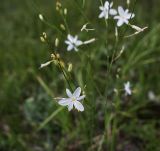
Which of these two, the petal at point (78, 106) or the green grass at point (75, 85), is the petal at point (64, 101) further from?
the green grass at point (75, 85)

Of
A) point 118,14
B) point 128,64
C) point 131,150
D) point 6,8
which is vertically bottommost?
point 131,150

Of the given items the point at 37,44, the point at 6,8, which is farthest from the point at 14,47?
the point at 6,8

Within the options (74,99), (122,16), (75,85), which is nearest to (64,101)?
(74,99)

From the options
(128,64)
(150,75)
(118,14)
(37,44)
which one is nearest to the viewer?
(118,14)

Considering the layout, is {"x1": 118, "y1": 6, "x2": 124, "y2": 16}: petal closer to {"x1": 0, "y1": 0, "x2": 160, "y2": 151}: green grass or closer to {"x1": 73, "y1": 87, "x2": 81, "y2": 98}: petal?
{"x1": 0, "y1": 0, "x2": 160, "y2": 151}: green grass

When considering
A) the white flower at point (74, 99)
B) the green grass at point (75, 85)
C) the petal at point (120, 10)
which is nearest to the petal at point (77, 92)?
the white flower at point (74, 99)

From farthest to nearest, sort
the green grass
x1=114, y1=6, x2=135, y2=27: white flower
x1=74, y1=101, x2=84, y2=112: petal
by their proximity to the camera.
Result: the green grass, x1=114, y1=6, x2=135, y2=27: white flower, x1=74, y1=101, x2=84, y2=112: petal

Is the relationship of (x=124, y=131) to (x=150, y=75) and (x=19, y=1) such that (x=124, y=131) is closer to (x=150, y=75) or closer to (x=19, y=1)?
(x=150, y=75)

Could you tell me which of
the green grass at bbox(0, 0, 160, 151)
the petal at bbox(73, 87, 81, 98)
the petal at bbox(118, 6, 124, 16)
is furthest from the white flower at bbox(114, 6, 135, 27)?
the petal at bbox(73, 87, 81, 98)
